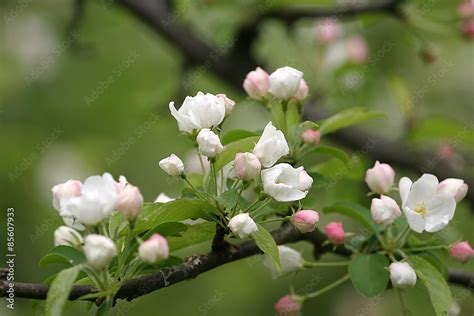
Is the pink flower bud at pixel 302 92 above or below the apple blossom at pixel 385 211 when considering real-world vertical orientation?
above

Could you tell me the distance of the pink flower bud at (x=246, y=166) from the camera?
174 cm

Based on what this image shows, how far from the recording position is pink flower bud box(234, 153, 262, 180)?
5.72 feet

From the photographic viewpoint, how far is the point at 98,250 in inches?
60.9

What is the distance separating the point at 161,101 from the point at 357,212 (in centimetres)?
218

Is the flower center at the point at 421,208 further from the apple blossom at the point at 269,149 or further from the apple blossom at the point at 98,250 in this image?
the apple blossom at the point at 98,250

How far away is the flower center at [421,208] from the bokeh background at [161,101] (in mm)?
1524

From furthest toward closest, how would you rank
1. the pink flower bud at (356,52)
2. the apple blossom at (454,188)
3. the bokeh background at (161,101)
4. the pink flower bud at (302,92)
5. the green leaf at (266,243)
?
1. the pink flower bud at (356,52)
2. the bokeh background at (161,101)
3. the pink flower bud at (302,92)
4. the apple blossom at (454,188)
5. the green leaf at (266,243)

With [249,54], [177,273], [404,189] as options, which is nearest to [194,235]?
[177,273]

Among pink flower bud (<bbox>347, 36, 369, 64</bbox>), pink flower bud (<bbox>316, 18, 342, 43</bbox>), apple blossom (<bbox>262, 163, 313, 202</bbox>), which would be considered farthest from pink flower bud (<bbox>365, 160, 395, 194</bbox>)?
pink flower bud (<bbox>316, 18, 342, 43</bbox>)

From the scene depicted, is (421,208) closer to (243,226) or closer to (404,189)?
(404,189)

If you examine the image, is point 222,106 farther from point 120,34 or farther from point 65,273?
point 120,34

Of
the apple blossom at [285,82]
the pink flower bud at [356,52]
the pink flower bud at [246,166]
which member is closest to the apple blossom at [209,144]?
the pink flower bud at [246,166]

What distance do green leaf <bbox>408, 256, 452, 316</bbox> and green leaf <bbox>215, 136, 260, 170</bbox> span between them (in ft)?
1.52

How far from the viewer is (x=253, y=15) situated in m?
3.76
